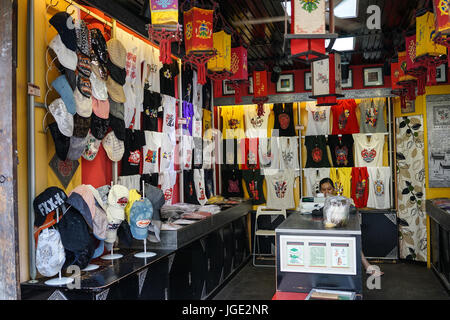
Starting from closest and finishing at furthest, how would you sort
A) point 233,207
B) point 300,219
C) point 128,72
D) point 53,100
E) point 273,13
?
1. point 53,100
2. point 300,219
3. point 128,72
4. point 273,13
5. point 233,207

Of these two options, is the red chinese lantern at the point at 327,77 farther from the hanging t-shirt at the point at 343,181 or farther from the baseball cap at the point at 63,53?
the baseball cap at the point at 63,53

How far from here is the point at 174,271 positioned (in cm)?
411

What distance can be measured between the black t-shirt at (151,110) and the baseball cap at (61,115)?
1.72m

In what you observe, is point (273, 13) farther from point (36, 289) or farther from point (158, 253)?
point (36, 289)

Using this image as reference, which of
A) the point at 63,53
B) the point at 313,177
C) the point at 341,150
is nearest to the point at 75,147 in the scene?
the point at 63,53

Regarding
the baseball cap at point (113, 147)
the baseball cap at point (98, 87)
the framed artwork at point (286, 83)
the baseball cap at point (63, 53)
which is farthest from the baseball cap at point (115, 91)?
the framed artwork at point (286, 83)

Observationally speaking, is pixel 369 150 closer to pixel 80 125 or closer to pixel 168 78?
pixel 168 78

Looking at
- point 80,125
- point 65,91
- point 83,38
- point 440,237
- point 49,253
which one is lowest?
point 440,237

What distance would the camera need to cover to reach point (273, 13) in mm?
5312

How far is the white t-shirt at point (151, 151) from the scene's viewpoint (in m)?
5.00

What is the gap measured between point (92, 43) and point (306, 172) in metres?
5.00

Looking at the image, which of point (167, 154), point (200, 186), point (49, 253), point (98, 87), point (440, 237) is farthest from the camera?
point (200, 186)

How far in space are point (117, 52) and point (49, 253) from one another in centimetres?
211

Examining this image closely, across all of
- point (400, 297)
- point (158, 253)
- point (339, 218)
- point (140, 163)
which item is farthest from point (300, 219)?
point (400, 297)
